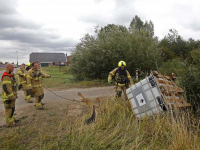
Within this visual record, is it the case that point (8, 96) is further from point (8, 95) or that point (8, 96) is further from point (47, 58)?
point (47, 58)

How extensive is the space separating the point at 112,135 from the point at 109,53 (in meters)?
8.70

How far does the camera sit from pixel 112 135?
3396mm

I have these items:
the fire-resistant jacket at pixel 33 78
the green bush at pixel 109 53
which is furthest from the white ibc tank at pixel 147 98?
the green bush at pixel 109 53

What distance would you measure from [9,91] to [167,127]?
13.3 ft

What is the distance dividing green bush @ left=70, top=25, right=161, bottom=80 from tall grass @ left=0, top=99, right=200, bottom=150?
314 inches

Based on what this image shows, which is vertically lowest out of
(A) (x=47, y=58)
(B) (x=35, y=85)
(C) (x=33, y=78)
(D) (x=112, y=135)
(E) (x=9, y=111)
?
(D) (x=112, y=135)

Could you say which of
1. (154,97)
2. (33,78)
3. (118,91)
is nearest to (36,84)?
(33,78)

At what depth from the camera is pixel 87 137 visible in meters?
3.35

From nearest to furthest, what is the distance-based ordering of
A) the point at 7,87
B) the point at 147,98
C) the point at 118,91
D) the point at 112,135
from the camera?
the point at 112,135 < the point at 147,98 < the point at 7,87 < the point at 118,91

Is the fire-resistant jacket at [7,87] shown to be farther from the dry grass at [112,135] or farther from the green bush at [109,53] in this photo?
the green bush at [109,53]

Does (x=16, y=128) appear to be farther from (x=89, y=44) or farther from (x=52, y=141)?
(x=89, y=44)

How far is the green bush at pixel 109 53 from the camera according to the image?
468 inches

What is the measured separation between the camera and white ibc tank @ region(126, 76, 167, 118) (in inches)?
146

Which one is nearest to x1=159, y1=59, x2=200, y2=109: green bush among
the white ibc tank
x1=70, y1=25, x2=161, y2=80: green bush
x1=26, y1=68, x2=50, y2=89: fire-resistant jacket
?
the white ibc tank
